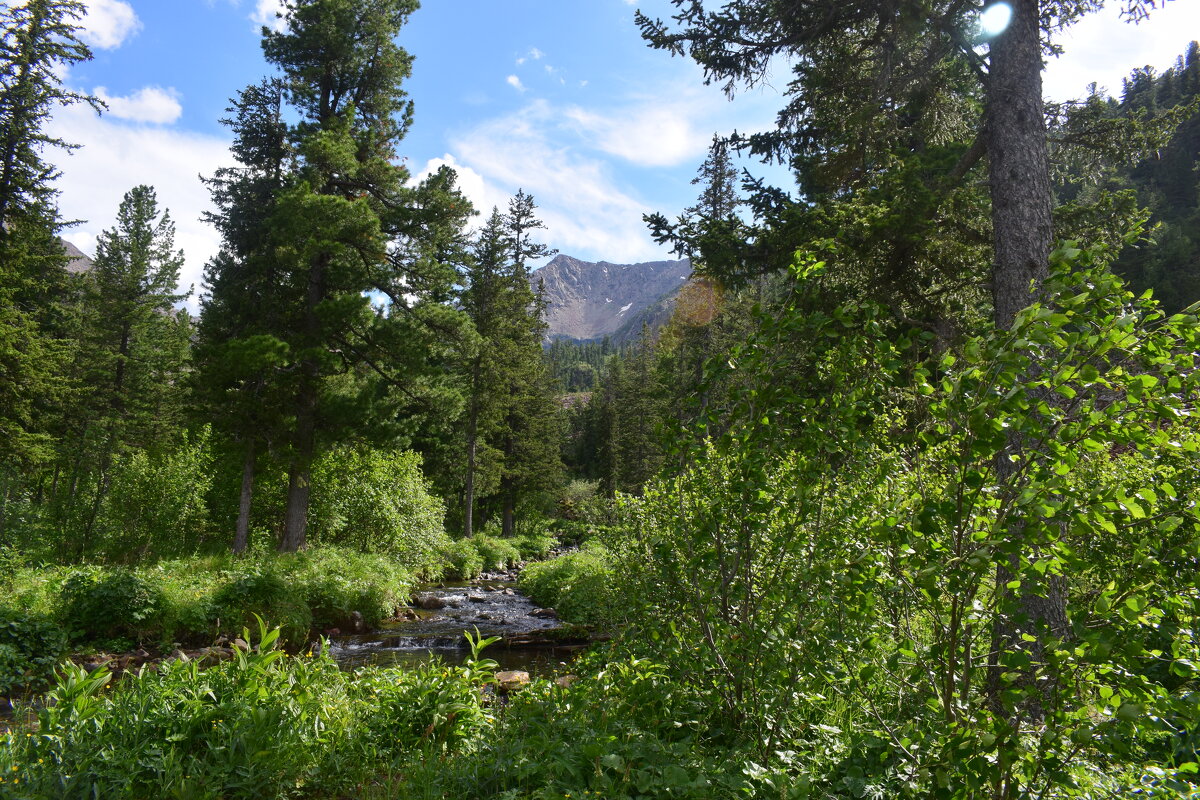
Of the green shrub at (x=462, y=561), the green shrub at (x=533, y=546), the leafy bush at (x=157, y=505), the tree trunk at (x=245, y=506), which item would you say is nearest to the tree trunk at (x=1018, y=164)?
the tree trunk at (x=245, y=506)

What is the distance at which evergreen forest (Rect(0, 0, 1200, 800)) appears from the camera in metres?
2.06

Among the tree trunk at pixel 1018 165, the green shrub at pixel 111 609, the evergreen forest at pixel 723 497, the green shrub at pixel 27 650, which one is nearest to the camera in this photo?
the evergreen forest at pixel 723 497

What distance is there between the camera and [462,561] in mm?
20062

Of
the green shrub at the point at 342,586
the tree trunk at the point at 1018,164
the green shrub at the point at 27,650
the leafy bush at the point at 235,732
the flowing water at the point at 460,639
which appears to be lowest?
the flowing water at the point at 460,639

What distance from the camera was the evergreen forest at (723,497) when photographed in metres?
2.06

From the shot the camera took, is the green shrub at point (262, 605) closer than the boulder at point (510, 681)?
No

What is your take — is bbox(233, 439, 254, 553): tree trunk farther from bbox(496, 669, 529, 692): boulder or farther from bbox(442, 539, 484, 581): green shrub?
bbox(496, 669, 529, 692): boulder

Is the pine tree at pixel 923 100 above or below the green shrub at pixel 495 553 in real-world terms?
above

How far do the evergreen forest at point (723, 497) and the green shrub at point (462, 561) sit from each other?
0.17 meters

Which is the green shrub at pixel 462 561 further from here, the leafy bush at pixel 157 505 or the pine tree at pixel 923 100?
the pine tree at pixel 923 100

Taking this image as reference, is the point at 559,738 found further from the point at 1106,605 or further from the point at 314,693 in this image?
the point at 1106,605

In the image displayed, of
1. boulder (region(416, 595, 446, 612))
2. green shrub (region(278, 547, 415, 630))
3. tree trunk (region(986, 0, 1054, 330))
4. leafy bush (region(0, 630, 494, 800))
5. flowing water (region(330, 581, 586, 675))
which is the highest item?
tree trunk (region(986, 0, 1054, 330))

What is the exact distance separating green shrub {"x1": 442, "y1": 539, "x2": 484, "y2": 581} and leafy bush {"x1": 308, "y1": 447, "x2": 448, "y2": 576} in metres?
1.89

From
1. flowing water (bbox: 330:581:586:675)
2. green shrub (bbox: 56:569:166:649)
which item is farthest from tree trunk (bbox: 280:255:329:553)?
green shrub (bbox: 56:569:166:649)
